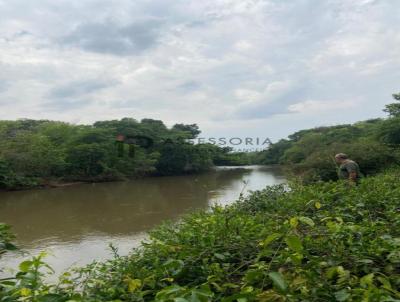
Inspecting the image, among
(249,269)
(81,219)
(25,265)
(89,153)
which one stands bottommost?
(81,219)

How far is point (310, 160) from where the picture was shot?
10.2 m

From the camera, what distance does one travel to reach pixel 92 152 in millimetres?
26484

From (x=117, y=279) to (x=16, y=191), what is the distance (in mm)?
20902

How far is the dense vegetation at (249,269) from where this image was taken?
3.66ft

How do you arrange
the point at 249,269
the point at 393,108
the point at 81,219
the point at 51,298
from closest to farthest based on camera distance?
the point at 51,298 → the point at 249,269 → the point at 81,219 → the point at 393,108

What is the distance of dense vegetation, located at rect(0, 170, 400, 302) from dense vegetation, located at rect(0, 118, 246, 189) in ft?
67.1

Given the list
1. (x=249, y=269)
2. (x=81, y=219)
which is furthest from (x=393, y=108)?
(x=249, y=269)

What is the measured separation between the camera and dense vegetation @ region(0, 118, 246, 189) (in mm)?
22609

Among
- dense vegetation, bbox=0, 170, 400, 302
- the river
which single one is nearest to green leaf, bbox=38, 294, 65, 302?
dense vegetation, bbox=0, 170, 400, 302

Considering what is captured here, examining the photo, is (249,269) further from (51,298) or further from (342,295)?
(51,298)

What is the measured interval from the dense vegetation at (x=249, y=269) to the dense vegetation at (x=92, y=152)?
20446 mm

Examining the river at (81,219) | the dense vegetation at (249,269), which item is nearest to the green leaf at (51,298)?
the dense vegetation at (249,269)

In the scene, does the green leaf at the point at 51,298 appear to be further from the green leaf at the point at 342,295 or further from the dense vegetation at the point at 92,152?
the dense vegetation at the point at 92,152

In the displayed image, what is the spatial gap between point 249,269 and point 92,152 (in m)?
25.9
